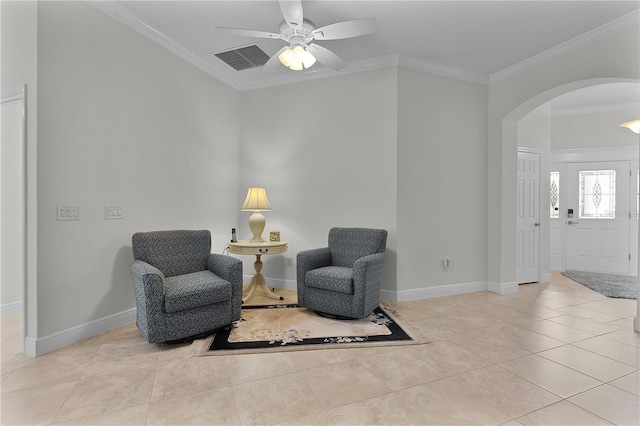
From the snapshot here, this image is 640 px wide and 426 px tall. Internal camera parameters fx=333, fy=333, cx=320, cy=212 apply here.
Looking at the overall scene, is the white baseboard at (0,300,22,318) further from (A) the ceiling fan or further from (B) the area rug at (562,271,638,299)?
(B) the area rug at (562,271,638,299)

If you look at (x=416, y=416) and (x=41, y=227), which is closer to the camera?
(x=416, y=416)

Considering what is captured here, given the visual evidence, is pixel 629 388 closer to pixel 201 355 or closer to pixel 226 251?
pixel 201 355

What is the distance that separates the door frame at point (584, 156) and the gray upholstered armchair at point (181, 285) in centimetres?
600

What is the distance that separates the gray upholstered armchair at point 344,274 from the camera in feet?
10.5

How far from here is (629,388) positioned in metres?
2.07

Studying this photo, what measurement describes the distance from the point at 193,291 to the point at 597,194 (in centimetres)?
678

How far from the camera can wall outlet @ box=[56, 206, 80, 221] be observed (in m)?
2.63

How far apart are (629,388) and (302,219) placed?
339cm

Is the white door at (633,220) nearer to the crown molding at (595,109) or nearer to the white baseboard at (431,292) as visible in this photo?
the crown molding at (595,109)

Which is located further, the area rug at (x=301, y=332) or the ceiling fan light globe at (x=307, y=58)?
the ceiling fan light globe at (x=307, y=58)

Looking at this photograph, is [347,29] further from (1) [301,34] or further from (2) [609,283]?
(2) [609,283]

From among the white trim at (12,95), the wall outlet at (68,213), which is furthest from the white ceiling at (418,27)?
the wall outlet at (68,213)

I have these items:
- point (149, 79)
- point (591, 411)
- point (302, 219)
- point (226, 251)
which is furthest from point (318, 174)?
point (591, 411)

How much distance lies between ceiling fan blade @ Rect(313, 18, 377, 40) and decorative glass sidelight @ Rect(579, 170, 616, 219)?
5.51 meters
